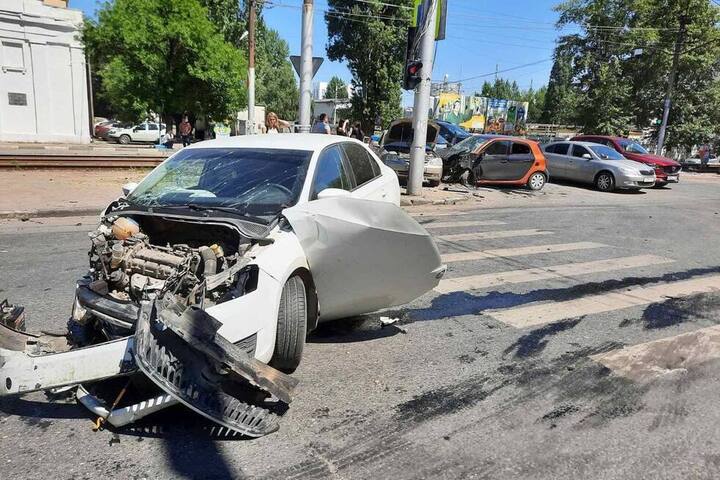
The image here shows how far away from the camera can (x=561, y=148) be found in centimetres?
2009

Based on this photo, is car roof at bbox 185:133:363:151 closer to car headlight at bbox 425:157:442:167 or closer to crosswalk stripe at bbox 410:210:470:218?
crosswalk stripe at bbox 410:210:470:218

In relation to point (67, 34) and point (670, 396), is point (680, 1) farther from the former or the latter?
point (670, 396)

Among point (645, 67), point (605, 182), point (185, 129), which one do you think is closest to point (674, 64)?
point (645, 67)

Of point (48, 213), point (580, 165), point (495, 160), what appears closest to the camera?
point (48, 213)

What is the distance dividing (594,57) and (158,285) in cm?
3798

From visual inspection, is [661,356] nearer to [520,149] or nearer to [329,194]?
[329,194]

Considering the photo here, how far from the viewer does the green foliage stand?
32312 mm

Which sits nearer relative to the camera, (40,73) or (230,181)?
(230,181)

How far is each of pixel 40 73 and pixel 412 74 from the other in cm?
2200

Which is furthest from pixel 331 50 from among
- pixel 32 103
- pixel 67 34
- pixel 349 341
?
pixel 349 341

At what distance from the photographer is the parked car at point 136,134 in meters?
32.8

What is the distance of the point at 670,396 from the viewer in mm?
3730

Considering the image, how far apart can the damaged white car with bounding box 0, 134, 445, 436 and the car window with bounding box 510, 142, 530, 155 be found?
1311 centimetres

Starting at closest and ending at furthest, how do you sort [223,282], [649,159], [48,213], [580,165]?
[223,282] < [48,213] < [580,165] < [649,159]
